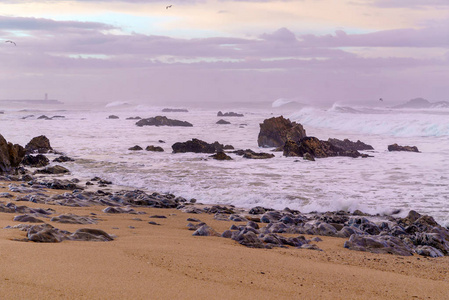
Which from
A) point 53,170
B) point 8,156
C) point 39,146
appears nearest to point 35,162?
point 53,170

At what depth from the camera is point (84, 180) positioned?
13414 mm

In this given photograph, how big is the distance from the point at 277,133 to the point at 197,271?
64.4 feet

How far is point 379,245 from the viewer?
6.46m

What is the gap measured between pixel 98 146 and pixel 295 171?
11.5 metres

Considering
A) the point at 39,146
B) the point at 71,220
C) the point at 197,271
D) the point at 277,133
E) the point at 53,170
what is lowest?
the point at 53,170

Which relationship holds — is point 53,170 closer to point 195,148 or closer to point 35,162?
point 35,162

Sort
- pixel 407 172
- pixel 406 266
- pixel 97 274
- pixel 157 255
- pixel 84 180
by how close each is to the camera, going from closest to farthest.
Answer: pixel 97 274 < pixel 157 255 < pixel 406 266 < pixel 84 180 < pixel 407 172

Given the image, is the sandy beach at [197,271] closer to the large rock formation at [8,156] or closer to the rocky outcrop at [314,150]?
the large rock formation at [8,156]

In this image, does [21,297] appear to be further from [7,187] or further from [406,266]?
[7,187]

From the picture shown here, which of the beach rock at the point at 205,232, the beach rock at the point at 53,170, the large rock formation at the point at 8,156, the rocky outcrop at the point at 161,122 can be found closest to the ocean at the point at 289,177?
the beach rock at the point at 53,170

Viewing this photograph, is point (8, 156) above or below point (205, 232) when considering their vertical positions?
above

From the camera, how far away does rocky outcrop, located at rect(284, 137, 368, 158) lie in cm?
1869

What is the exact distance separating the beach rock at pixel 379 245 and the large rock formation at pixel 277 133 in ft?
54.2

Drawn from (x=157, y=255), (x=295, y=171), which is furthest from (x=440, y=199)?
(x=157, y=255)
